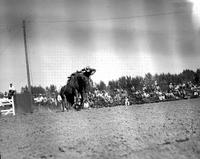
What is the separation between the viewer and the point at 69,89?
674 inches

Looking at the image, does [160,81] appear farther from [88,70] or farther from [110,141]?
[110,141]

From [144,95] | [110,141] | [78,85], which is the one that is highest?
[78,85]

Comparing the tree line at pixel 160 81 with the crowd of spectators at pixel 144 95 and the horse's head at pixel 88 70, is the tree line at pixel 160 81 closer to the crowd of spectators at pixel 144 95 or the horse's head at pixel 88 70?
the crowd of spectators at pixel 144 95

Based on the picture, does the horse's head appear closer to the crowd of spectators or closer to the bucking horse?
the bucking horse

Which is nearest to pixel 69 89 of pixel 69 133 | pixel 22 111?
pixel 22 111

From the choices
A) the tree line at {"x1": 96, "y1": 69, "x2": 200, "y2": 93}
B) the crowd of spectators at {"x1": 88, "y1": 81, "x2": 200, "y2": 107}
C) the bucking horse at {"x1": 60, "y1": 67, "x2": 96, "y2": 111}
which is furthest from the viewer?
the tree line at {"x1": 96, "y1": 69, "x2": 200, "y2": 93}


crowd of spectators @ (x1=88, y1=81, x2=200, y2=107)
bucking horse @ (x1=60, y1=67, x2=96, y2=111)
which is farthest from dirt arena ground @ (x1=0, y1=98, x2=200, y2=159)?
crowd of spectators @ (x1=88, y1=81, x2=200, y2=107)

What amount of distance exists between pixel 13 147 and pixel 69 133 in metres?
1.37

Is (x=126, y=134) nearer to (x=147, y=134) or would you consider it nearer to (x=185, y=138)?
(x=147, y=134)

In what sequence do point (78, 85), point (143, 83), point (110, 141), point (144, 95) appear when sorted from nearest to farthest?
point (110, 141) < point (78, 85) < point (144, 95) < point (143, 83)

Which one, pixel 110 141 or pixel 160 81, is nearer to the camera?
pixel 110 141

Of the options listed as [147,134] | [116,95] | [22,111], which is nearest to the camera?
[147,134]

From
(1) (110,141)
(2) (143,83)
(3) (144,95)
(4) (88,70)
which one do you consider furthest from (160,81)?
(1) (110,141)

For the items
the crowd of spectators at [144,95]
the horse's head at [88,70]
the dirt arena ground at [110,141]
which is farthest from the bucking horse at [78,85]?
the dirt arena ground at [110,141]
